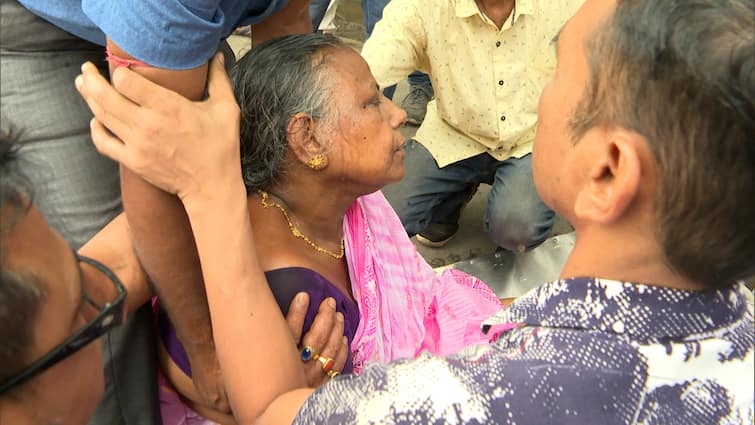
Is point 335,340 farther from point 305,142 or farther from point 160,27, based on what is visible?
point 160,27

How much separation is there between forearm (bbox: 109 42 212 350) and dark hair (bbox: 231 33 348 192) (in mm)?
234

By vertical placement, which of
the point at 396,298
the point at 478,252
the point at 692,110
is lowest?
the point at 478,252

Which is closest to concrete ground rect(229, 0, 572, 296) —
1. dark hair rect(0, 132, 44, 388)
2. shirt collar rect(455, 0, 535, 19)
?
shirt collar rect(455, 0, 535, 19)

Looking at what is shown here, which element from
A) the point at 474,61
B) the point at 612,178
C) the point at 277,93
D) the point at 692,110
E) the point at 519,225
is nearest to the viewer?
the point at 692,110

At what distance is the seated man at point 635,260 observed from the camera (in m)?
0.75

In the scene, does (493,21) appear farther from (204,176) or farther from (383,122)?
(204,176)

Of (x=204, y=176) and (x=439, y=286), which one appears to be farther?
(x=439, y=286)

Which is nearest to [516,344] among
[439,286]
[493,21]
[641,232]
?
[641,232]

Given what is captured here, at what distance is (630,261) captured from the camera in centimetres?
87

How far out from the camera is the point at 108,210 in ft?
4.91

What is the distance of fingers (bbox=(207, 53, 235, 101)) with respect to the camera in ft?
3.89

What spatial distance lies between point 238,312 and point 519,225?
1.65m

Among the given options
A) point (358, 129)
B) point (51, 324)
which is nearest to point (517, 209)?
point (358, 129)

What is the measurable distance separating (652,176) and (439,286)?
1.03 metres
